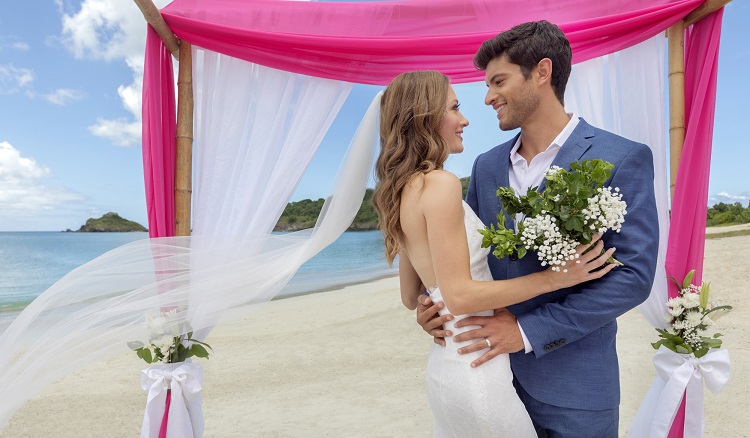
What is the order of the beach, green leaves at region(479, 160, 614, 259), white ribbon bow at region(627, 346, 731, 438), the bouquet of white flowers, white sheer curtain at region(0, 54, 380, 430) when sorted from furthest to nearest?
the beach < white ribbon bow at region(627, 346, 731, 438) < the bouquet of white flowers < white sheer curtain at region(0, 54, 380, 430) < green leaves at region(479, 160, 614, 259)

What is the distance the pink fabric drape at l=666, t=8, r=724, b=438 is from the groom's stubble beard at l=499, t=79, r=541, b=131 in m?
1.33

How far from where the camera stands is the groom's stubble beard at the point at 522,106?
1849 millimetres

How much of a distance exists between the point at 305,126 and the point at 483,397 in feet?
5.66

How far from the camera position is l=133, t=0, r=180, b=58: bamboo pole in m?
2.48

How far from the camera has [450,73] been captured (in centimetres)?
287

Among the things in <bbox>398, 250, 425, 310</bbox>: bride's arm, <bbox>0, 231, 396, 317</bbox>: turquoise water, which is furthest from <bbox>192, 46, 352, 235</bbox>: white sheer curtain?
<bbox>0, 231, 396, 317</bbox>: turquoise water

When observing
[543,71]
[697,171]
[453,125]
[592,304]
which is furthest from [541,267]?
[697,171]

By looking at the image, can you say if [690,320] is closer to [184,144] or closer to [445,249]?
[445,249]

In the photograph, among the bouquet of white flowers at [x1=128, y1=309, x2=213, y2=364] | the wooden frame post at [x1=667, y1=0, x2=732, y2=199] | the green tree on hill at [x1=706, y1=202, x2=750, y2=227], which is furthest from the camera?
the green tree on hill at [x1=706, y1=202, x2=750, y2=227]

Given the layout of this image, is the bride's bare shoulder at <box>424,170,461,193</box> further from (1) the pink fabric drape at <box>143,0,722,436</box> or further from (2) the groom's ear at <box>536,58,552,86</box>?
(1) the pink fabric drape at <box>143,0,722,436</box>

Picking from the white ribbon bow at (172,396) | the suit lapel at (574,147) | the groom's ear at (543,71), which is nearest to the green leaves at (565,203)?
the suit lapel at (574,147)

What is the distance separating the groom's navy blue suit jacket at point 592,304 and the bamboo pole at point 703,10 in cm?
145

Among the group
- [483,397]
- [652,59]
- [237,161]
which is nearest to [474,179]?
[483,397]

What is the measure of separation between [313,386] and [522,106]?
159 inches
